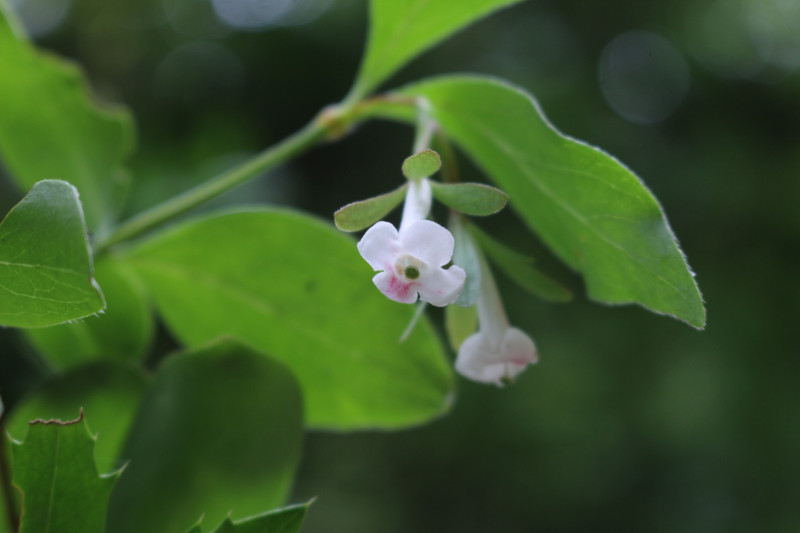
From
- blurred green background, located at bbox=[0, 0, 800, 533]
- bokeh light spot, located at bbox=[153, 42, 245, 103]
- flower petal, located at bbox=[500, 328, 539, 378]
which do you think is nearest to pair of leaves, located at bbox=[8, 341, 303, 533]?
flower petal, located at bbox=[500, 328, 539, 378]

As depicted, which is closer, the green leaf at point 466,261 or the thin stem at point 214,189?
the green leaf at point 466,261

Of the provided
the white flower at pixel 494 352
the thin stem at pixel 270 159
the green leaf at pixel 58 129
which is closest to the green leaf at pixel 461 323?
the white flower at pixel 494 352

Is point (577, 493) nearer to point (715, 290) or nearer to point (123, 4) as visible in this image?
point (715, 290)

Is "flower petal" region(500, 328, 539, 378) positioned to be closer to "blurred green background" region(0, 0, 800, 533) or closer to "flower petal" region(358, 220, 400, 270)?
"flower petal" region(358, 220, 400, 270)

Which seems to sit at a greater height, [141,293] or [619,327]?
[141,293]

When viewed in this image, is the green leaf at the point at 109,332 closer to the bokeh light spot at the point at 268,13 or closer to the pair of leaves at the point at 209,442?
the pair of leaves at the point at 209,442

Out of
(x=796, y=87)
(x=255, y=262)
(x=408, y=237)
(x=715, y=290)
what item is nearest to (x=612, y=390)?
(x=715, y=290)

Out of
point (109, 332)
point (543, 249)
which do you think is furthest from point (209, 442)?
point (543, 249)
